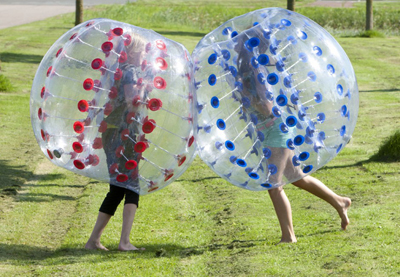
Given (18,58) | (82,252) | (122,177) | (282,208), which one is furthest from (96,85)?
(18,58)

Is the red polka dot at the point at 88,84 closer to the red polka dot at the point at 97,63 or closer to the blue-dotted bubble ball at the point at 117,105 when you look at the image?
the blue-dotted bubble ball at the point at 117,105

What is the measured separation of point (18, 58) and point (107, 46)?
14529mm

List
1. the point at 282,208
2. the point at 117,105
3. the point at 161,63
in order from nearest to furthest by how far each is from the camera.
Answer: the point at 117,105 < the point at 161,63 < the point at 282,208

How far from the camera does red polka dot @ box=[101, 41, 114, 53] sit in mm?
4723

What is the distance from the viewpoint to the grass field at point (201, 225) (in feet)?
15.8

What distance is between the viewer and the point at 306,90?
185 inches

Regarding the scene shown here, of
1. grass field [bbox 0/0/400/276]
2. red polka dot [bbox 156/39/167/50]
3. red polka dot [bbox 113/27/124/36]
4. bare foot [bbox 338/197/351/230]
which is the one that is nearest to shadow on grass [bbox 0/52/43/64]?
grass field [bbox 0/0/400/276]

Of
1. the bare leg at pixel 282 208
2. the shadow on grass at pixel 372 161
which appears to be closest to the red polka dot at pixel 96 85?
the bare leg at pixel 282 208

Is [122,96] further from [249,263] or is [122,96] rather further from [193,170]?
[193,170]

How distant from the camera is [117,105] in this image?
15.1 feet

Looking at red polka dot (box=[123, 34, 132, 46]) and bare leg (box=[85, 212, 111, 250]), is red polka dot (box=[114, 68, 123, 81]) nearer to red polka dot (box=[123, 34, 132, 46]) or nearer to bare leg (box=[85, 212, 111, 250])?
red polka dot (box=[123, 34, 132, 46])

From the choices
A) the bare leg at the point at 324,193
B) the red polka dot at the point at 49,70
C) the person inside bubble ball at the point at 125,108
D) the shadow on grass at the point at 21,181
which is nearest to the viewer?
the person inside bubble ball at the point at 125,108

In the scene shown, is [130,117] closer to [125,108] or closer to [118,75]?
[125,108]

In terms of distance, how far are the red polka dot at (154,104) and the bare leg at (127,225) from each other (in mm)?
1004
